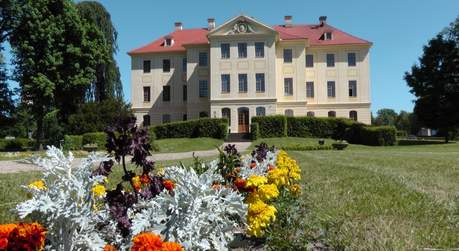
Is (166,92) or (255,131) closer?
(255,131)

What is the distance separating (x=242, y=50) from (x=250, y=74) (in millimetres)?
2404

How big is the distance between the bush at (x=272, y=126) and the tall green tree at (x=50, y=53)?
45.6ft

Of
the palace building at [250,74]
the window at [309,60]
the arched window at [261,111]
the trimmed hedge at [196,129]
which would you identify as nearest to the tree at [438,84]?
A: the palace building at [250,74]

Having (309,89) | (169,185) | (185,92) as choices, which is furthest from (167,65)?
(169,185)

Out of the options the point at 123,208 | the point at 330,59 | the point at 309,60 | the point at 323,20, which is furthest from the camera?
the point at 323,20

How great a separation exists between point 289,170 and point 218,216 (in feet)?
9.84

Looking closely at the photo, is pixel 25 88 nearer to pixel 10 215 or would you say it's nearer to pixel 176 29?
pixel 176 29

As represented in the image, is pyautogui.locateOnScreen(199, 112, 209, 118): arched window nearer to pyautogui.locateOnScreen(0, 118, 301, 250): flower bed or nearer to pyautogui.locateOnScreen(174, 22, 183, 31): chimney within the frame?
pyautogui.locateOnScreen(174, 22, 183, 31): chimney

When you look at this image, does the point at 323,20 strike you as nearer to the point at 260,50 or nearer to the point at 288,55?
the point at 288,55

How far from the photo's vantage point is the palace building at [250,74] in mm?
41750

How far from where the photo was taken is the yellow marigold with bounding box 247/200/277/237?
132 inches

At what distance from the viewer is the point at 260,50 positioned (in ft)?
137

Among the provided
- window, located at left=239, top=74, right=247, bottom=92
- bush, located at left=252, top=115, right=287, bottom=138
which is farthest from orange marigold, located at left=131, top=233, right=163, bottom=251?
window, located at left=239, top=74, right=247, bottom=92

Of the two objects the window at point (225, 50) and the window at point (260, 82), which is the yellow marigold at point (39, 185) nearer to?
the window at point (260, 82)
